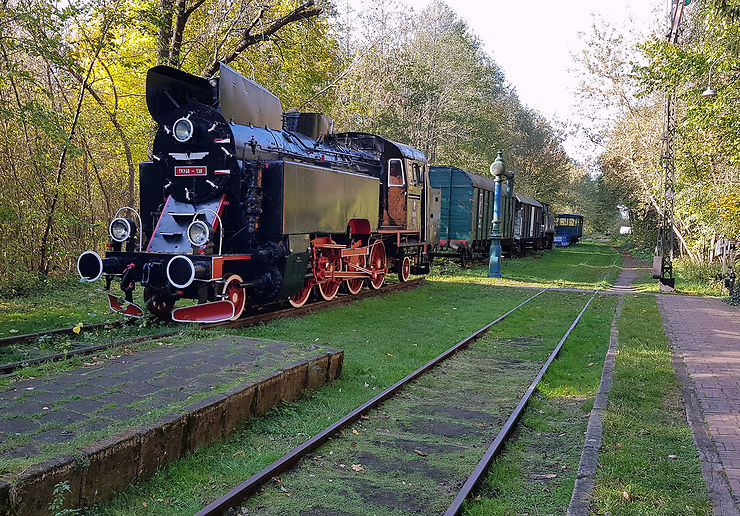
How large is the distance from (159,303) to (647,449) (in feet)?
23.0

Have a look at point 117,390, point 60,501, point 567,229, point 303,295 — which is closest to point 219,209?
point 303,295

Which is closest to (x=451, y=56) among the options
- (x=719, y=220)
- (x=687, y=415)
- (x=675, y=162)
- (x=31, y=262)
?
(x=675, y=162)

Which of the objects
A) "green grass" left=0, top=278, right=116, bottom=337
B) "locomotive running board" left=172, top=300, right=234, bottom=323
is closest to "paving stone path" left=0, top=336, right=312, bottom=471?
"locomotive running board" left=172, top=300, right=234, bottom=323

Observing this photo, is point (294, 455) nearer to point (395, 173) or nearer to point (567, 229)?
point (395, 173)

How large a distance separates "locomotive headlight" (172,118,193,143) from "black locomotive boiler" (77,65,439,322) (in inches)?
0.6

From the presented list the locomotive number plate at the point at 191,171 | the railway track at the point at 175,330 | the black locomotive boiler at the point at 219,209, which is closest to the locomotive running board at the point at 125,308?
the black locomotive boiler at the point at 219,209

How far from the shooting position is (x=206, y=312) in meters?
8.23

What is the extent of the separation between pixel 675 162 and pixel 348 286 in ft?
35.0

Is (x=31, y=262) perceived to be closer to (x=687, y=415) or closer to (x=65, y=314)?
(x=65, y=314)

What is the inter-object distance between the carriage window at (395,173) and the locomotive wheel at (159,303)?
6358mm

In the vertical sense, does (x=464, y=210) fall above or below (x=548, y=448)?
above

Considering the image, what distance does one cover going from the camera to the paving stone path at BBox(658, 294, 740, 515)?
13.5ft

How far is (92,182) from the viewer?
48.0 feet

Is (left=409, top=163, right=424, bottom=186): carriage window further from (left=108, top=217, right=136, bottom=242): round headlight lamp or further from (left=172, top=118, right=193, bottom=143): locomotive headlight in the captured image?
(left=108, top=217, right=136, bottom=242): round headlight lamp
